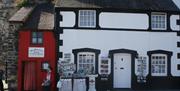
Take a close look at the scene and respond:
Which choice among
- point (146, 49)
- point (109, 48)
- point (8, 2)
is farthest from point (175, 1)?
point (8, 2)

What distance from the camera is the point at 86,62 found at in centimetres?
2538

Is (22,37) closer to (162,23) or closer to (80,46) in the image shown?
(80,46)

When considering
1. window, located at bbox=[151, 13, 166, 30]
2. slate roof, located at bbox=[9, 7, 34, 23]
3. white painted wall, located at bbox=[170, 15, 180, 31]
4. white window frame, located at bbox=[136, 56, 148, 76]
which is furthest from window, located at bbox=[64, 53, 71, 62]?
white painted wall, located at bbox=[170, 15, 180, 31]

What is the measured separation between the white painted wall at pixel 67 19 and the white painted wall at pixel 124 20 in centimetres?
172

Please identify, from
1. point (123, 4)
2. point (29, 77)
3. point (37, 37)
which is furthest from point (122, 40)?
point (29, 77)

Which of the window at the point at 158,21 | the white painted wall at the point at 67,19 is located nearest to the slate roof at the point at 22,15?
the white painted wall at the point at 67,19

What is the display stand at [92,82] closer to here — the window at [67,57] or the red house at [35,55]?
the window at [67,57]

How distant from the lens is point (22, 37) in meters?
25.9

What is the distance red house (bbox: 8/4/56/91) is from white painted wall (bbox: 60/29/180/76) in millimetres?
1073

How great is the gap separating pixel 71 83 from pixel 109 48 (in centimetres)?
326

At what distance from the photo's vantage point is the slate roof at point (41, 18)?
1030 inches

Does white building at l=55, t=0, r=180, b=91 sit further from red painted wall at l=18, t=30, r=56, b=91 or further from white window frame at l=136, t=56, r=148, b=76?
red painted wall at l=18, t=30, r=56, b=91

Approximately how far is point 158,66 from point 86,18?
5.42m

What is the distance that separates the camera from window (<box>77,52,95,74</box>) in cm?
2531
